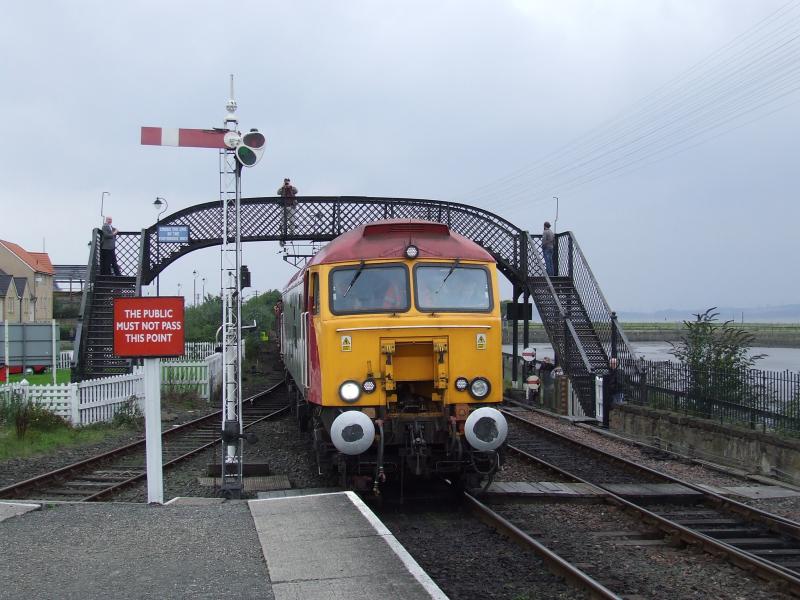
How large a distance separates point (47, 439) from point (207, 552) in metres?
9.82

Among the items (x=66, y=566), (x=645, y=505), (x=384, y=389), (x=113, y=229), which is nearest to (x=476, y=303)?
(x=384, y=389)

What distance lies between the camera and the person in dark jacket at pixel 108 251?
22375mm

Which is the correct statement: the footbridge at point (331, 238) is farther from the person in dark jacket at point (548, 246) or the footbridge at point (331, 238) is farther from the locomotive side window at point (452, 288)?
the locomotive side window at point (452, 288)

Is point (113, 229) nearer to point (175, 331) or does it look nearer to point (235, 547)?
point (175, 331)

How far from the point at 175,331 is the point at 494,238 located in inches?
602

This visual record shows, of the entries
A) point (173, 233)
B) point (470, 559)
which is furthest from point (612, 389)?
point (173, 233)

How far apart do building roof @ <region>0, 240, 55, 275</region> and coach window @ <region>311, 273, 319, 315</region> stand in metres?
59.0

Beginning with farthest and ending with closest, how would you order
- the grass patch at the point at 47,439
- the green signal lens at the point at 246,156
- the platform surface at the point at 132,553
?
the grass patch at the point at 47,439, the green signal lens at the point at 246,156, the platform surface at the point at 132,553

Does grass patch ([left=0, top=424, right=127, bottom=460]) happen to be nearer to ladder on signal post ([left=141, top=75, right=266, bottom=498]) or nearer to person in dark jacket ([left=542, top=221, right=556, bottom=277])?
ladder on signal post ([left=141, top=75, right=266, bottom=498])

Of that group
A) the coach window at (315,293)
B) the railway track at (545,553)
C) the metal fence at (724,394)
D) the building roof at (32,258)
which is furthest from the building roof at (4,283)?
the railway track at (545,553)

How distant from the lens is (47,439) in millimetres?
14781

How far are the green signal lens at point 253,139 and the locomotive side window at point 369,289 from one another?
2.18 m

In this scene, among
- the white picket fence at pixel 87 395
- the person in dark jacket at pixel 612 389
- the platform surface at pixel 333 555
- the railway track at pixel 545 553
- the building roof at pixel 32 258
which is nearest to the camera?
the platform surface at pixel 333 555

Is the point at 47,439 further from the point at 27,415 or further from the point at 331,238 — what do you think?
the point at 331,238
